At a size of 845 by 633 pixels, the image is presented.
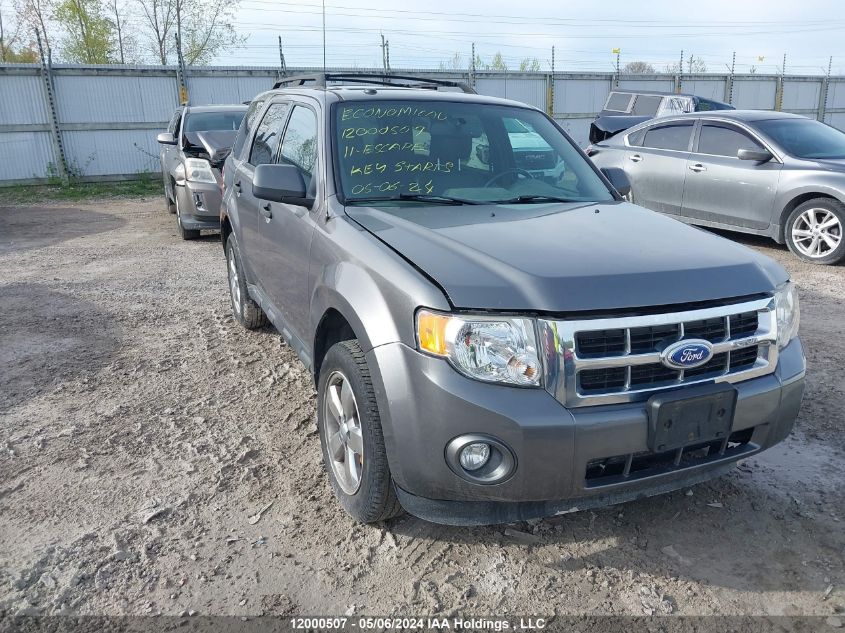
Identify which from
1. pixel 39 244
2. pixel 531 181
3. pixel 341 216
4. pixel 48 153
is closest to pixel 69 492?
pixel 341 216

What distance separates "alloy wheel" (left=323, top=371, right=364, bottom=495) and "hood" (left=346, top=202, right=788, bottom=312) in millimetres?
674

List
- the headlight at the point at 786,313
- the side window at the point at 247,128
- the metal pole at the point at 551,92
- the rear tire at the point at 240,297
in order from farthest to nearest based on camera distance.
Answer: the metal pole at the point at 551,92
the rear tire at the point at 240,297
the side window at the point at 247,128
the headlight at the point at 786,313

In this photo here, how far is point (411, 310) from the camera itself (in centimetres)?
247

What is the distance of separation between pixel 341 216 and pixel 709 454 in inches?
73.8

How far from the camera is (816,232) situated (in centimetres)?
753

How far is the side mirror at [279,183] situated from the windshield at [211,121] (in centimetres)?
741

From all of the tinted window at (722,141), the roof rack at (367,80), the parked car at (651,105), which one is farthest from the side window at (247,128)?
the parked car at (651,105)

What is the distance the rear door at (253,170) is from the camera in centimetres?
447

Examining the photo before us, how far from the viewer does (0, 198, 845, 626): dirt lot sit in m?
2.58

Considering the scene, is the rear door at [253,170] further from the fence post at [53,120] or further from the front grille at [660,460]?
the fence post at [53,120]

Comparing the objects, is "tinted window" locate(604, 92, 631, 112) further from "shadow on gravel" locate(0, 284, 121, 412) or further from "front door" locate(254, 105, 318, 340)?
"front door" locate(254, 105, 318, 340)

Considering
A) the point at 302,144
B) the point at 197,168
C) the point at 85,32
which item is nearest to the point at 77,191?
the point at 197,168

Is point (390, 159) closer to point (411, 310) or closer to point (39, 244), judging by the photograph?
point (411, 310)

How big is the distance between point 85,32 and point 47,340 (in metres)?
34.1
